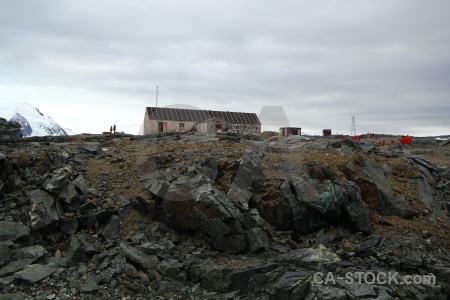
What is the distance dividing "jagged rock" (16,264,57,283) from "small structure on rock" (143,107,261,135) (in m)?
26.5

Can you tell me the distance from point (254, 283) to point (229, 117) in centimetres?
3273

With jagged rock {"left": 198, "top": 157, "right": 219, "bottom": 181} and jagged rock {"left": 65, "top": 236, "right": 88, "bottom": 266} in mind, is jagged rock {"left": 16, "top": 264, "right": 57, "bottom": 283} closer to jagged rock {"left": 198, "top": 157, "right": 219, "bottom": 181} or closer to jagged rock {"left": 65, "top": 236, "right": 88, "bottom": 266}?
jagged rock {"left": 65, "top": 236, "right": 88, "bottom": 266}

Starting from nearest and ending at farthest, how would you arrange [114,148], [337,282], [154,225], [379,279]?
[337,282], [379,279], [154,225], [114,148]

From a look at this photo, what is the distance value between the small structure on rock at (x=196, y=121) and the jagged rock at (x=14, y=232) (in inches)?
1007

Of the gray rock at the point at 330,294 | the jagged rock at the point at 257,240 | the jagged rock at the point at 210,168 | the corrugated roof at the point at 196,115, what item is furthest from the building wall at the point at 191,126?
the gray rock at the point at 330,294

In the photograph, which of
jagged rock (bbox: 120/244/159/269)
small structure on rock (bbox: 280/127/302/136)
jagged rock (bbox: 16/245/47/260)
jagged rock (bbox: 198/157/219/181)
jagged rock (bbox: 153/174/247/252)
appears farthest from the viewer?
small structure on rock (bbox: 280/127/302/136)

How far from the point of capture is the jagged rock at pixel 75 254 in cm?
794

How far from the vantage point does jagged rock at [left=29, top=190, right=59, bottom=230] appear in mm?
8625

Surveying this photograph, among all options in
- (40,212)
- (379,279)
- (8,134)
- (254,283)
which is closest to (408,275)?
(379,279)

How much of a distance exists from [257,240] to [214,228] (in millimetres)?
1127

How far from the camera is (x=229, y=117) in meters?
39.2

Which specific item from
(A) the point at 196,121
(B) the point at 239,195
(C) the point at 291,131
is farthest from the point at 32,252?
(A) the point at 196,121

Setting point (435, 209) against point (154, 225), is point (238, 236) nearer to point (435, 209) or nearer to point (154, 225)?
point (154, 225)

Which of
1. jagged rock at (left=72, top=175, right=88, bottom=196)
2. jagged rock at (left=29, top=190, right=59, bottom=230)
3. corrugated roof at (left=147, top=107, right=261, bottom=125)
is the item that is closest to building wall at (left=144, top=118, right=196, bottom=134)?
corrugated roof at (left=147, top=107, right=261, bottom=125)
